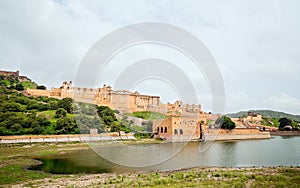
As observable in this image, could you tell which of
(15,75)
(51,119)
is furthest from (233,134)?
(15,75)

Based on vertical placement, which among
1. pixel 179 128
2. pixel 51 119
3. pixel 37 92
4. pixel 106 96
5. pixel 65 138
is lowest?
pixel 65 138

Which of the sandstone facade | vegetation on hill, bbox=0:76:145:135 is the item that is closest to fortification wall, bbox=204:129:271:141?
vegetation on hill, bbox=0:76:145:135

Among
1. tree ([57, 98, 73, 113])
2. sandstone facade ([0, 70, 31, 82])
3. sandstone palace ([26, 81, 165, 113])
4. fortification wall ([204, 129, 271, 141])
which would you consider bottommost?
fortification wall ([204, 129, 271, 141])

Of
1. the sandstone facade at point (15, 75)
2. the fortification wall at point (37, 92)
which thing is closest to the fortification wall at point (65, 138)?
the fortification wall at point (37, 92)

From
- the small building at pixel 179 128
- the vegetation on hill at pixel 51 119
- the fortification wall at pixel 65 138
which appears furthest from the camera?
the small building at pixel 179 128

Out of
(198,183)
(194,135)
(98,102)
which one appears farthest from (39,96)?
(198,183)

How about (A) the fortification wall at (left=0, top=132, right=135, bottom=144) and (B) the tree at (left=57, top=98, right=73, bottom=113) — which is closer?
(A) the fortification wall at (left=0, top=132, right=135, bottom=144)

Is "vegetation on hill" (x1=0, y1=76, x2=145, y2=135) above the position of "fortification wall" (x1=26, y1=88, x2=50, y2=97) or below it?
below

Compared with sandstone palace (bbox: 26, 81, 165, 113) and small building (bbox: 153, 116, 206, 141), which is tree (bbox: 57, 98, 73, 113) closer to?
sandstone palace (bbox: 26, 81, 165, 113)

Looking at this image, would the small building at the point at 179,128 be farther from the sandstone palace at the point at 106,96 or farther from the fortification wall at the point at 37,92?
the fortification wall at the point at 37,92

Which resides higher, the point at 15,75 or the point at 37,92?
the point at 15,75

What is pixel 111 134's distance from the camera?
3997 centimetres

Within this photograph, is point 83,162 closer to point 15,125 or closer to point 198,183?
point 198,183

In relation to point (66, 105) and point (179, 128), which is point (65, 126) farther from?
point (179, 128)
